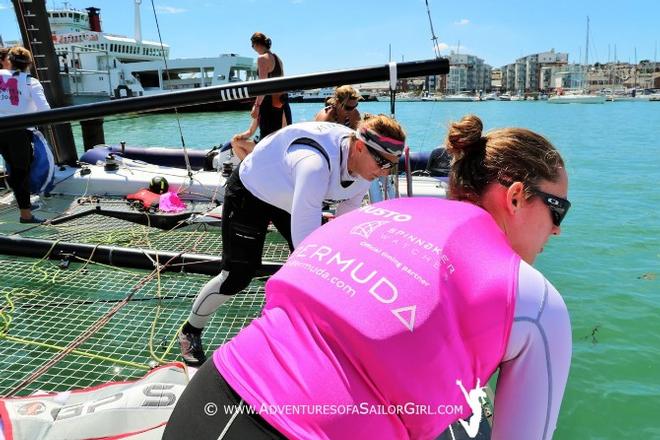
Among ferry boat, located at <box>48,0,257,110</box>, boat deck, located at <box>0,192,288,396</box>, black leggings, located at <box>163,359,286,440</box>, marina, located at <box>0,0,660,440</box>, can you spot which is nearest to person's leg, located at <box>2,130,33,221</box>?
marina, located at <box>0,0,660,440</box>

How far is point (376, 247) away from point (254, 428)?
0.41m

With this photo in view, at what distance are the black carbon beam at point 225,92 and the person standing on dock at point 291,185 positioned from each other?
34 centimetres

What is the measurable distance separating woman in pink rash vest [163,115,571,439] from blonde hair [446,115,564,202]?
0.44 feet

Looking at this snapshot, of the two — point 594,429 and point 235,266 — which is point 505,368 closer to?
point 235,266

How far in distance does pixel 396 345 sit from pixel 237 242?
73.8 inches

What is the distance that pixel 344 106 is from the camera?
4.96m

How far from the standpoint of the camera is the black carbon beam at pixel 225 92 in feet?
6.29

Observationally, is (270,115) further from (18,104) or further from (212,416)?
(212,416)

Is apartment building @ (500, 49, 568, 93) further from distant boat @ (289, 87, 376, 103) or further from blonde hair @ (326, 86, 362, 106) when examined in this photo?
blonde hair @ (326, 86, 362, 106)

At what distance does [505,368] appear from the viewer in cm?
98

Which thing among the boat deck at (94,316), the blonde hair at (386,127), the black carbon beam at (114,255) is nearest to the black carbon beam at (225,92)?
the blonde hair at (386,127)

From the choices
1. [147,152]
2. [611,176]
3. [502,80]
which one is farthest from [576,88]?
[147,152]

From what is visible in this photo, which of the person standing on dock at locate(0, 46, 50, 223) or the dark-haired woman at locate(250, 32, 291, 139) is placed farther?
the dark-haired woman at locate(250, 32, 291, 139)

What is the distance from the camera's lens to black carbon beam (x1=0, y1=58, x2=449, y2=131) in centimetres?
192
